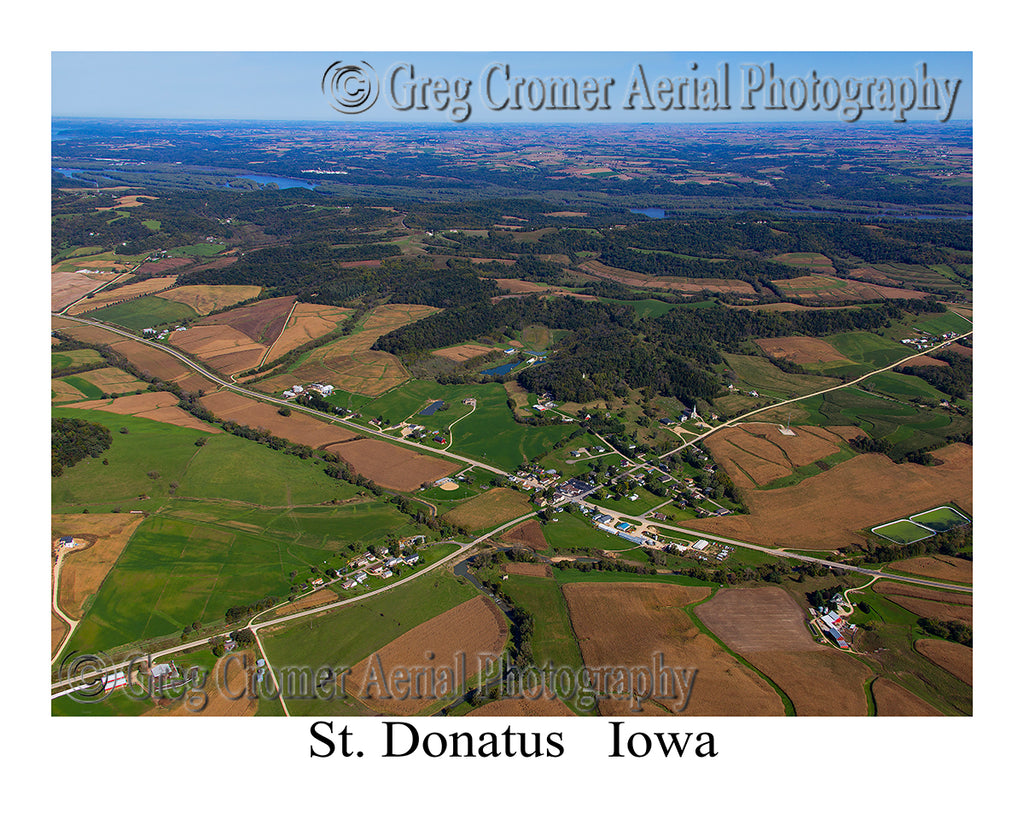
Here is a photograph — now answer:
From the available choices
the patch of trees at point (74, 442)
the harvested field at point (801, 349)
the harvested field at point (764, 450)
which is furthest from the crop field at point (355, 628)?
the harvested field at point (801, 349)

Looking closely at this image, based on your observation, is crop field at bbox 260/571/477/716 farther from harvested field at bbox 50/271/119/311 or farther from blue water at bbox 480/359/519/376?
harvested field at bbox 50/271/119/311

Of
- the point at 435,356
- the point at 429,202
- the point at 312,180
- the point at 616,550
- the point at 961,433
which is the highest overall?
the point at 312,180

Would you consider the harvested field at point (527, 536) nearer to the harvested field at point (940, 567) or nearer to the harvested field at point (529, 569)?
the harvested field at point (529, 569)

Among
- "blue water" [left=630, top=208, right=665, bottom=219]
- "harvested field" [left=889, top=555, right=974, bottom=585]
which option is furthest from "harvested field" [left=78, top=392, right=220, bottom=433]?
"blue water" [left=630, top=208, right=665, bottom=219]

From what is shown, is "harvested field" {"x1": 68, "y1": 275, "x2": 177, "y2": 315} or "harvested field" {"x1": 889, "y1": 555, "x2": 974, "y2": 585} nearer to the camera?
"harvested field" {"x1": 889, "y1": 555, "x2": 974, "y2": 585}

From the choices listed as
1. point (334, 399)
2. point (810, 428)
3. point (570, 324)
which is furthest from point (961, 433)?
point (334, 399)

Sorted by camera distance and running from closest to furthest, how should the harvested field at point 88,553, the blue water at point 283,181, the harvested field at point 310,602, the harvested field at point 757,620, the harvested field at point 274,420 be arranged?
1. the harvested field at point 757,620
2. the harvested field at point 88,553
3. the harvested field at point 310,602
4. the harvested field at point 274,420
5. the blue water at point 283,181

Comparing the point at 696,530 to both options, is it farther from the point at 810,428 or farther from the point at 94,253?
the point at 94,253
